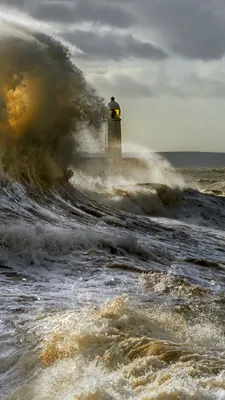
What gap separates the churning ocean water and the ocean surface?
14 millimetres

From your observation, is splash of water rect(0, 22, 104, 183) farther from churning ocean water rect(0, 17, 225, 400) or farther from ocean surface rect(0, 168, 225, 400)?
ocean surface rect(0, 168, 225, 400)

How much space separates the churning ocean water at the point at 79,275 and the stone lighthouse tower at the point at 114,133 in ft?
30.6

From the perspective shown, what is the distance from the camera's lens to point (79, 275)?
21.1 ft

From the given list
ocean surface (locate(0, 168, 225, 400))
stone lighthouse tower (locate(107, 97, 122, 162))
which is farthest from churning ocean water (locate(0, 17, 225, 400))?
stone lighthouse tower (locate(107, 97, 122, 162))

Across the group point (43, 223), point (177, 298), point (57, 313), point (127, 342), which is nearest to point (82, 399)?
point (127, 342)

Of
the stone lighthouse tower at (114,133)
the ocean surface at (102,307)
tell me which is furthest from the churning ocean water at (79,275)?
the stone lighthouse tower at (114,133)

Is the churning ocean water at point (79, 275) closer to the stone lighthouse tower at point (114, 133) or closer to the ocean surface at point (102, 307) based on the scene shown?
the ocean surface at point (102, 307)

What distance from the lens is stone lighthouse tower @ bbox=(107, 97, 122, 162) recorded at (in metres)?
25.1

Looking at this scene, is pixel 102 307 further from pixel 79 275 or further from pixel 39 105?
pixel 39 105

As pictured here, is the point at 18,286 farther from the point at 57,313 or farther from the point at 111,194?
the point at 111,194

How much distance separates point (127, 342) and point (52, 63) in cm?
993

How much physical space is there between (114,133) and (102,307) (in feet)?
69.2

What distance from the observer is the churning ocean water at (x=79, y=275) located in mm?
3602

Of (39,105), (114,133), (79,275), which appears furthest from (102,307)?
(114,133)
